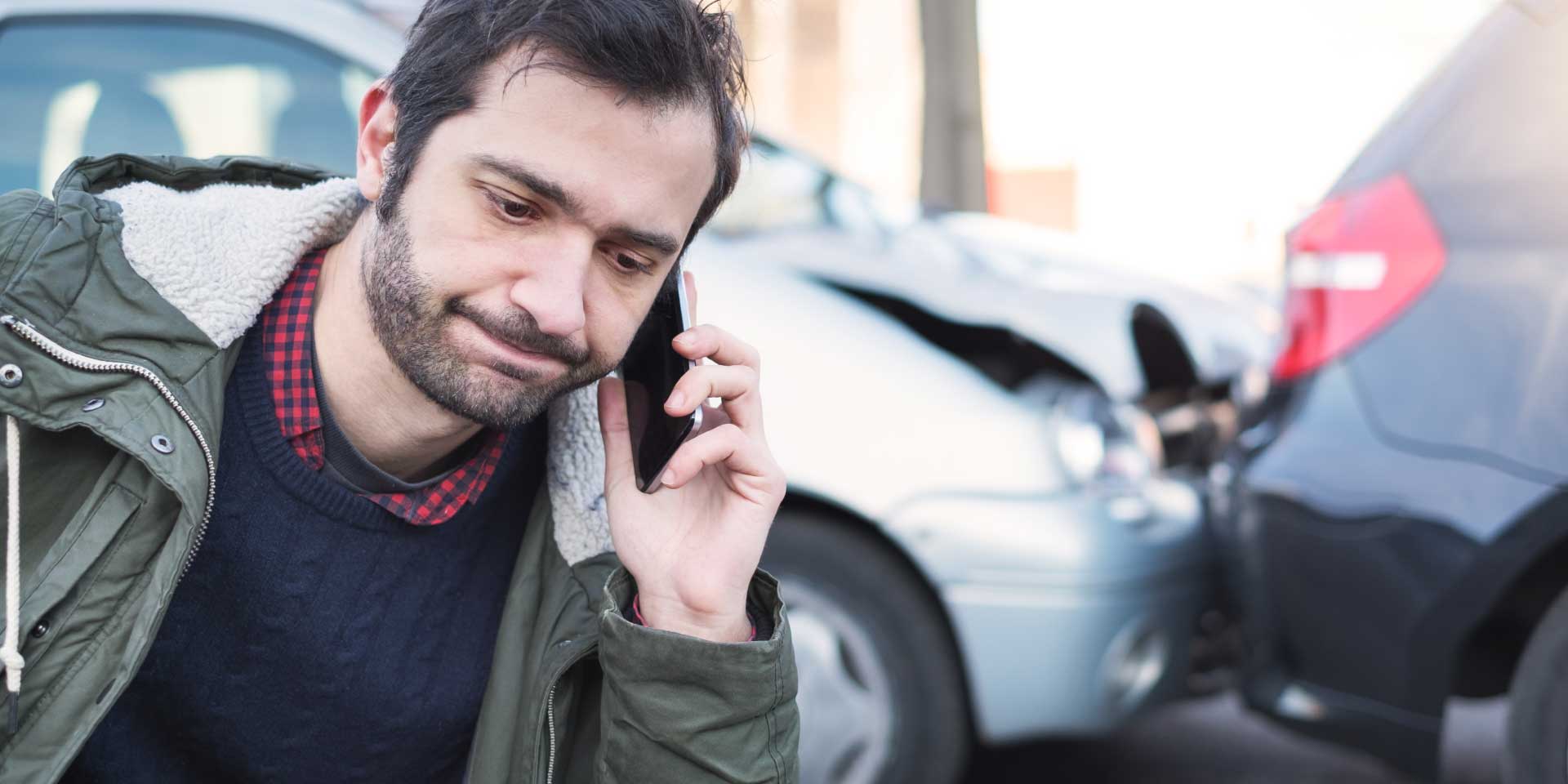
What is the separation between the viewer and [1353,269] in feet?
8.93

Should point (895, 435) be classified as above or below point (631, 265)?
below

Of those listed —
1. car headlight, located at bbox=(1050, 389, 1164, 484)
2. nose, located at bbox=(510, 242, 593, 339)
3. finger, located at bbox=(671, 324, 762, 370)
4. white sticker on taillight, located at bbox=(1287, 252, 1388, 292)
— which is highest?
nose, located at bbox=(510, 242, 593, 339)

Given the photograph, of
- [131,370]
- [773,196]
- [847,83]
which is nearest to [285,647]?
[131,370]

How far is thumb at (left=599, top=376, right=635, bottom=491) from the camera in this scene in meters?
1.97

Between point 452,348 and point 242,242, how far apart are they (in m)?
0.34

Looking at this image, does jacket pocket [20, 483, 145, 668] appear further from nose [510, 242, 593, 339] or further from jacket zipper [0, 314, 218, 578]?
nose [510, 242, 593, 339]

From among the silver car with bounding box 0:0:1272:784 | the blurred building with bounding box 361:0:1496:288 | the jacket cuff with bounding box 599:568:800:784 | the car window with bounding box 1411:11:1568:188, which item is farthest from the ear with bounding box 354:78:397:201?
the blurred building with bounding box 361:0:1496:288

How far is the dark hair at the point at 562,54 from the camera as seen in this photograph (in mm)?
1735

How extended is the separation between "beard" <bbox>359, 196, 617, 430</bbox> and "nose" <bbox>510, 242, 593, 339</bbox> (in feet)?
0.06

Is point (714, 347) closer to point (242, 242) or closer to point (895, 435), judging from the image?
point (242, 242)

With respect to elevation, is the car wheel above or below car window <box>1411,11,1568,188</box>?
below

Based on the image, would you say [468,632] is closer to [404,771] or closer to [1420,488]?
[404,771]

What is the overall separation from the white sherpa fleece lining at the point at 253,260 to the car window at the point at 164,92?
1191 millimetres

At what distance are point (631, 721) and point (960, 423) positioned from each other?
1346 millimetres
